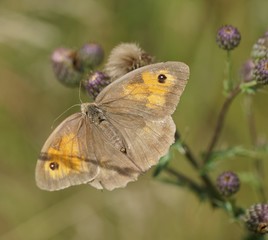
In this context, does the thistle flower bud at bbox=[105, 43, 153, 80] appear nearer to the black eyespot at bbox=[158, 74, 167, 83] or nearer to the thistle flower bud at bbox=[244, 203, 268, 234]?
the black eyespot at bbox=[158, 74, 167, 83]

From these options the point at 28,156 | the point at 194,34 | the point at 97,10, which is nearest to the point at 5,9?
the point at 97,10

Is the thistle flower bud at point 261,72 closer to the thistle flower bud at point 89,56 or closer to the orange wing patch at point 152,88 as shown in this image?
the orange wing patch at point 152,88

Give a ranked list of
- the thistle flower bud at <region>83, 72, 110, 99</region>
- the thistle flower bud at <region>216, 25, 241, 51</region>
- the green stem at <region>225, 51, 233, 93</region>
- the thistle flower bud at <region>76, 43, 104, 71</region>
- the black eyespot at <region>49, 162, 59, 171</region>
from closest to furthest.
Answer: the black eyespot at <region>49, 162, 59, 171</region> → the green stem at <region>225, 51, 233, 93</region> → the thistle flower bud at <region>83, 72, 110, 99</region> → the thistle flower bud at <region>216, 25, 241, 51</region> → the thistle flower bud at <region>76, 43, 104, 71</region>

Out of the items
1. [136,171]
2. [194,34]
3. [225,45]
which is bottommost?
[136,171]

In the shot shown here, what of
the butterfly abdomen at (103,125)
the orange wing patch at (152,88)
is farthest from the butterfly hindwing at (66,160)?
the orange wing patch at (152,88)

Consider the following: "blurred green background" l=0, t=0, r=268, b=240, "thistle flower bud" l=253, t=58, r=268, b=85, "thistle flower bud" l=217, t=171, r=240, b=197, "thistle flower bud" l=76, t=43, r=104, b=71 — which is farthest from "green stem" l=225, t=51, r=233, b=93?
"blurred green background" l=0, t=0, r=268, b=240

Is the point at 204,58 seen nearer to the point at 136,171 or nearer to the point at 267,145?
the point at 267,145

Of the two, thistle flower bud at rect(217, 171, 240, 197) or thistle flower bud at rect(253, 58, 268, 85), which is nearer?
thistle flower bud at rect(253, 58, 268, 85)
